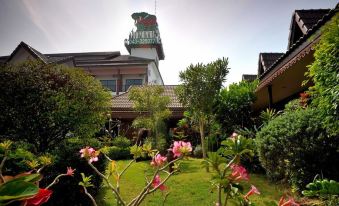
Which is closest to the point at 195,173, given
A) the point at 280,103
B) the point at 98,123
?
the point at 98,123

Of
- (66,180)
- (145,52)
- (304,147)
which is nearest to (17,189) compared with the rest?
(66,180)

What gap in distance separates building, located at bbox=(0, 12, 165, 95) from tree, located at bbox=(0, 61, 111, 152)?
14.9 m

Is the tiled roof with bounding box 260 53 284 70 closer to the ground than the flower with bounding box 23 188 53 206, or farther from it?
farther from it

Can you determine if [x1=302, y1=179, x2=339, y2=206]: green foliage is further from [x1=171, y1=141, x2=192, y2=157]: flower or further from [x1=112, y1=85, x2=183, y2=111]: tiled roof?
[x1=112, y1=85, x2=183, y2=111]: tiled roof

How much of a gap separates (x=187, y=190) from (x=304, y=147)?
318cm

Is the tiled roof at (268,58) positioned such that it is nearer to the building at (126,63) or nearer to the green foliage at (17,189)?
the building at (126,63)

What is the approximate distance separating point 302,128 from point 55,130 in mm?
6322

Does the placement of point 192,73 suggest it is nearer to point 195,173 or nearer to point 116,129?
point 195,173

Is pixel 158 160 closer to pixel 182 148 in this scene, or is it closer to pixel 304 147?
pixel 182 148

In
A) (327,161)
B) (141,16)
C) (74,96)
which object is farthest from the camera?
(141,16)

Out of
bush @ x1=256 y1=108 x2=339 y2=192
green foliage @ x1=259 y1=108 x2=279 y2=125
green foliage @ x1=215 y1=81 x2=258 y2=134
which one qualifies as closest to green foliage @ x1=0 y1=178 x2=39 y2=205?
bush @ x1=256 y1=108 x2=339 y2=192

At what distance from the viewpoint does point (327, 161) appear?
5926mm

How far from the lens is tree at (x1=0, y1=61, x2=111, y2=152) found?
8273 mm

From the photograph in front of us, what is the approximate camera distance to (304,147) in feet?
19.9
